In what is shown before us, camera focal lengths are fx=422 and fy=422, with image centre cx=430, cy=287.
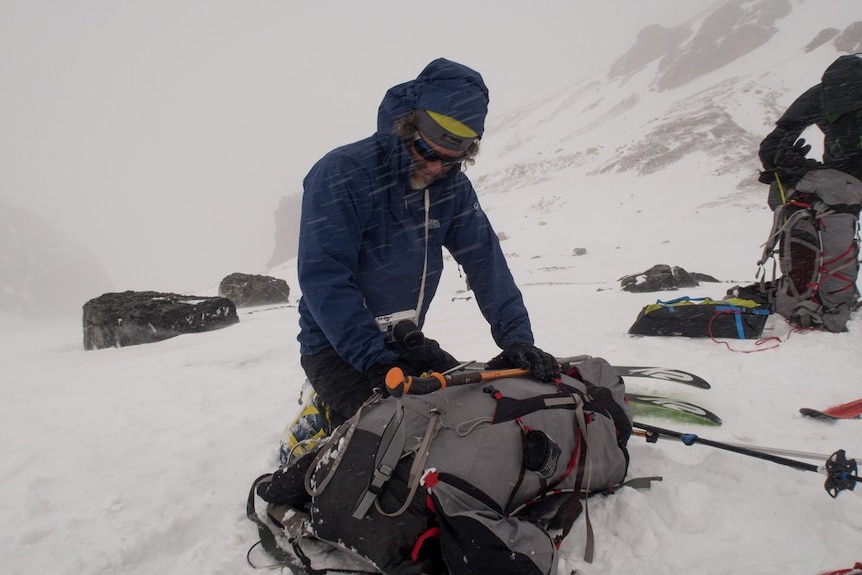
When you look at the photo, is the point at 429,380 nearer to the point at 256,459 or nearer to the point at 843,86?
the point at 256,459

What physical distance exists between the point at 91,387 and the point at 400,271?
431 cm

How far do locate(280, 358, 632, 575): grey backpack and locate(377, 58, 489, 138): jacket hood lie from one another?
165 centimetres

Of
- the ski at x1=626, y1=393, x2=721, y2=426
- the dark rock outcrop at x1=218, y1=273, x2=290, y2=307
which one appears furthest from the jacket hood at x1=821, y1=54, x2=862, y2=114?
the dark rock outcrop at x1=218, y1=273, x2=290, y2=307

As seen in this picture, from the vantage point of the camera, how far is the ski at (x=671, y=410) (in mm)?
3254

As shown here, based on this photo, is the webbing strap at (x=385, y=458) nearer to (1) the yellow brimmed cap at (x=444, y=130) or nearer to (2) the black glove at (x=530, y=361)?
(2) the black glove at (x=530, y=361)

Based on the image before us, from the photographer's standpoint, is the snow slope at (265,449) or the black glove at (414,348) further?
the black glove at (414,348)

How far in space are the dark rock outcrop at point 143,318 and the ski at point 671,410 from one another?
360 inches

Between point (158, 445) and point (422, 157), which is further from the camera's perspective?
point (158, 445)

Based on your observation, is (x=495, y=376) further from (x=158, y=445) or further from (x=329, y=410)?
(x=158, y=445)

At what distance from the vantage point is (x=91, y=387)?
190 inches

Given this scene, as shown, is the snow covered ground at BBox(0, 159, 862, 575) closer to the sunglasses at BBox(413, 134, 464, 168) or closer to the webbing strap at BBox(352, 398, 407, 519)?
the webbing strap at BBox(352, 398, 407, 519)

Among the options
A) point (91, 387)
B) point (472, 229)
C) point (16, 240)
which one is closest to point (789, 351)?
point (472, 229)

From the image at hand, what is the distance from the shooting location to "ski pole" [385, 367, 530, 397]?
78.9 inches

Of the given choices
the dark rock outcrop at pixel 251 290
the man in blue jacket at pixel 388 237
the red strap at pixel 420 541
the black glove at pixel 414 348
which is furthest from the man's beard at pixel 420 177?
the dark rock outcrop at pixel 251 290
